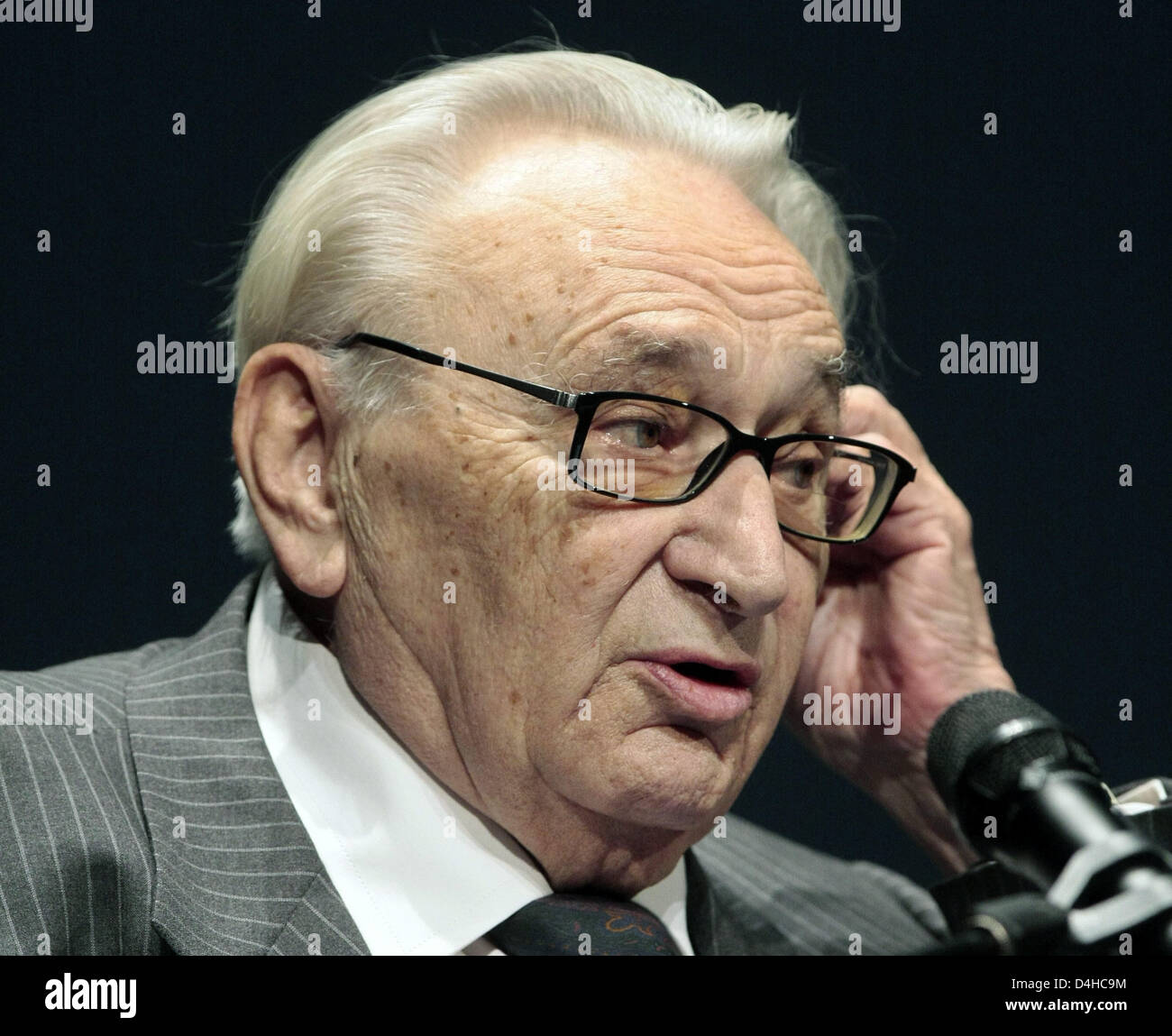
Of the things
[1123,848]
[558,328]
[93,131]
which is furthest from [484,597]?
[93,131]

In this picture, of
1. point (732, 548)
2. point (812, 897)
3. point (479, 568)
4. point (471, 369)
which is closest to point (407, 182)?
point (471, 369)

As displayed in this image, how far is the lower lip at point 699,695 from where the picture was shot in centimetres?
164

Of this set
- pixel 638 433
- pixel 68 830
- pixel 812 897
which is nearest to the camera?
pixel 68 830

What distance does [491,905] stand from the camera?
1.69 meters

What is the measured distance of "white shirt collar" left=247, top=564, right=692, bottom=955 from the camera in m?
1.66

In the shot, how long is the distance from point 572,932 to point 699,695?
1.13 ft

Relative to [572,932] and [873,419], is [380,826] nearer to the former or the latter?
[572,932]

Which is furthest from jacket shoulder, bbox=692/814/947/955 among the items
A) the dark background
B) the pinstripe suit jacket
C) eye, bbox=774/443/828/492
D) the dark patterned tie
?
the pinstripe suit jacket

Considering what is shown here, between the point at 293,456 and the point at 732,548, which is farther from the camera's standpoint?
the point at 293,456

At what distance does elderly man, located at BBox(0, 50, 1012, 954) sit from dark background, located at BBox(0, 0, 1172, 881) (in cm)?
36

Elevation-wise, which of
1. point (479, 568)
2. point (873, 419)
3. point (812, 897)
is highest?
point (873, 419)

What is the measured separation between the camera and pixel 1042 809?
178cm
